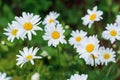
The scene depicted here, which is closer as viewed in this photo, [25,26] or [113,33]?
[25,26]

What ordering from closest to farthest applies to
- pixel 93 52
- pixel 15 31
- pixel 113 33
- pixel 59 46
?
pixel 93 52
pixel 15 31
pixel 113 33
pixel 59 46

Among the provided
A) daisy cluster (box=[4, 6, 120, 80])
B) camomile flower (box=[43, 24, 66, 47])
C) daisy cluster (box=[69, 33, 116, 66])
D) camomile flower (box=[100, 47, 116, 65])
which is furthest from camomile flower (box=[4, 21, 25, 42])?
camomile flower (box=[100, 47, 116, 65])

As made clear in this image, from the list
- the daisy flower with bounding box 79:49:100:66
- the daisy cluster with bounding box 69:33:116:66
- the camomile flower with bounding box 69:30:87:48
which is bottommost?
the daisy flower with bounding box 79:49:100:66

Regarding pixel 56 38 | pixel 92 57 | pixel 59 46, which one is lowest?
pixel 92 57

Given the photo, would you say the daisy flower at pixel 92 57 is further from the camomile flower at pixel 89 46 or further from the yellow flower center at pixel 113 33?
the yellow flower center at pixel 113 33

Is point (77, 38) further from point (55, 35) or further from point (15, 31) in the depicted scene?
point (15, 31)

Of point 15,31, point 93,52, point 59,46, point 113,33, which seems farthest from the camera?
point 59,46

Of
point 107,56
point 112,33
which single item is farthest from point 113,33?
point 107,56

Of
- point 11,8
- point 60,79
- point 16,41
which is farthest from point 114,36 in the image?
point 11,8

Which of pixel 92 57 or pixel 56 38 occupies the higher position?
pixel 56 38

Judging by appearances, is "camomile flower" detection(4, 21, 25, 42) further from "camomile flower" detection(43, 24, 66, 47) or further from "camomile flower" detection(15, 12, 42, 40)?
"camomile flower" detection(43, 24, 66, 47)
